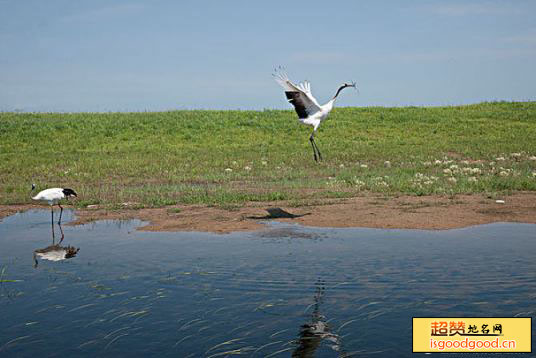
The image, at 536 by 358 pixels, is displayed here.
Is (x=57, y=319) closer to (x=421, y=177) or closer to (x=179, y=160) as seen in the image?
(x=421, y=177)

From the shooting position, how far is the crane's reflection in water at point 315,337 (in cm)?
606

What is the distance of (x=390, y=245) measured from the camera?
10297mm

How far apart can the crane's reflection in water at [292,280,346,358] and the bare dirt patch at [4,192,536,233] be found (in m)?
5.39

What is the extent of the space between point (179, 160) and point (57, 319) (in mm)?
18671

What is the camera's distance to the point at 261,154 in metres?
27.2

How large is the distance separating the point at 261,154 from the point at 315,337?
21.1m

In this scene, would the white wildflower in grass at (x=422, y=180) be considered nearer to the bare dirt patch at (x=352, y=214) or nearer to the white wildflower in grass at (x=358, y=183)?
the white wildflower in grass at (x=358, y=183)

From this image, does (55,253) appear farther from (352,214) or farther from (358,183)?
(358,183)

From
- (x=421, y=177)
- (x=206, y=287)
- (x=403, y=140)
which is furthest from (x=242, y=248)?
(x=403, y=140)

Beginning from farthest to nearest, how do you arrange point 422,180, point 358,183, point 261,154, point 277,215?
point 261,154
point 422,180
point 358,183
point 277,215

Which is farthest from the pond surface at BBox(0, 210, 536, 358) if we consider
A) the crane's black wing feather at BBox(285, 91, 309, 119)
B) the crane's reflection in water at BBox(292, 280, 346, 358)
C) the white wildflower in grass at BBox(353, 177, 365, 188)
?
the white wildflower in grass at BBox(353, 177, 365, 188)

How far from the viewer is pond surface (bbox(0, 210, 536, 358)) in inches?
251

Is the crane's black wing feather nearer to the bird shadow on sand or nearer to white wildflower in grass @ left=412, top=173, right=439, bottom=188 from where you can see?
the bird shadow on sand

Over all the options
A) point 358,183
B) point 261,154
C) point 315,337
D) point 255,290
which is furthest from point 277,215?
point 261,154
